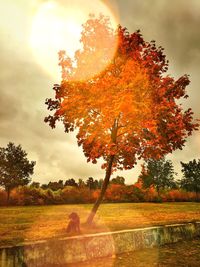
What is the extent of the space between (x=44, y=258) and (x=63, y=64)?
25.2 feet

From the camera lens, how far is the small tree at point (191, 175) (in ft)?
192

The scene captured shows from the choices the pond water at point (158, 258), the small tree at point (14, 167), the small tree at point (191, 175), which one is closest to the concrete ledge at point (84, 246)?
the pond water at point (158, 258)

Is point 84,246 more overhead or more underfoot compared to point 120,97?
more underfoot

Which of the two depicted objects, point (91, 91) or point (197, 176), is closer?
point (91, 91)

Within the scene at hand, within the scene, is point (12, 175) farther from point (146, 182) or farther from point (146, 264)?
point (146, 264)

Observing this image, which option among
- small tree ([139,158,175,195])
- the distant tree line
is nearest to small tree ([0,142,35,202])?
the distant tree line

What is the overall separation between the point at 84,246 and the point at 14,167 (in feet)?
114

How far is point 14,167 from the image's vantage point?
137ft

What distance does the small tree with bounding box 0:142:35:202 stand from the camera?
40219 mm

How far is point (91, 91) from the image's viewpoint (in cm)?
1155

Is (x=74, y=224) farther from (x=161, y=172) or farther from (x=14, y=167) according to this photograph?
(x=161, y=172)

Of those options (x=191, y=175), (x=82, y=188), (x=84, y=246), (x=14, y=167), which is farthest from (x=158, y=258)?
(x=191, y=175)

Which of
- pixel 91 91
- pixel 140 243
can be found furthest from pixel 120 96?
pixel 140 243

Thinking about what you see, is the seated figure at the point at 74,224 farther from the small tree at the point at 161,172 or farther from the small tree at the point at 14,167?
the small tree at the point at 161,172
